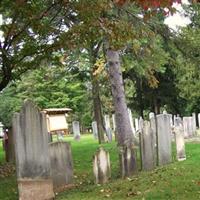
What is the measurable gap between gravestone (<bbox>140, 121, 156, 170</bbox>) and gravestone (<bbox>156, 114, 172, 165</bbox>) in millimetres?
484

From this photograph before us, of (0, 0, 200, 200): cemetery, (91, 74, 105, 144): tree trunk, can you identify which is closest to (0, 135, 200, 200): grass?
(0, 0, 200, 200): cemetery

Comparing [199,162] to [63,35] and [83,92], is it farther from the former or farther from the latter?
[83,92]

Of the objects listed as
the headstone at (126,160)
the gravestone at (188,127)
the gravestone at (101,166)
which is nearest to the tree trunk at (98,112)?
the gravestone at (188,127)

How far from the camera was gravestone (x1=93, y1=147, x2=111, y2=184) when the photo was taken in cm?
995

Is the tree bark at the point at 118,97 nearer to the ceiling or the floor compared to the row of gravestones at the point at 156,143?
nearer to the ceiling

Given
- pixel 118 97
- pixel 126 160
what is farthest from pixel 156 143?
pixel 118 97

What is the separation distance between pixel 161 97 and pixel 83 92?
27.0ft

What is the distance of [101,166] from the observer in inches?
395

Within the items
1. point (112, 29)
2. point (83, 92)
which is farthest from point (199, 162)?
point (83, 92)

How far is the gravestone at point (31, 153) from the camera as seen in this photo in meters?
8.50

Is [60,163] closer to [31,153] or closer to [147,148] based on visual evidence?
[31,153]

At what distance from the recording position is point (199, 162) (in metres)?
11.7

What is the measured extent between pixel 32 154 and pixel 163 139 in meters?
4.63

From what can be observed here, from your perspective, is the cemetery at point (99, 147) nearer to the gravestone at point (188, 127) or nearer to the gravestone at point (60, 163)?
the gravestone at point (60, 163)
